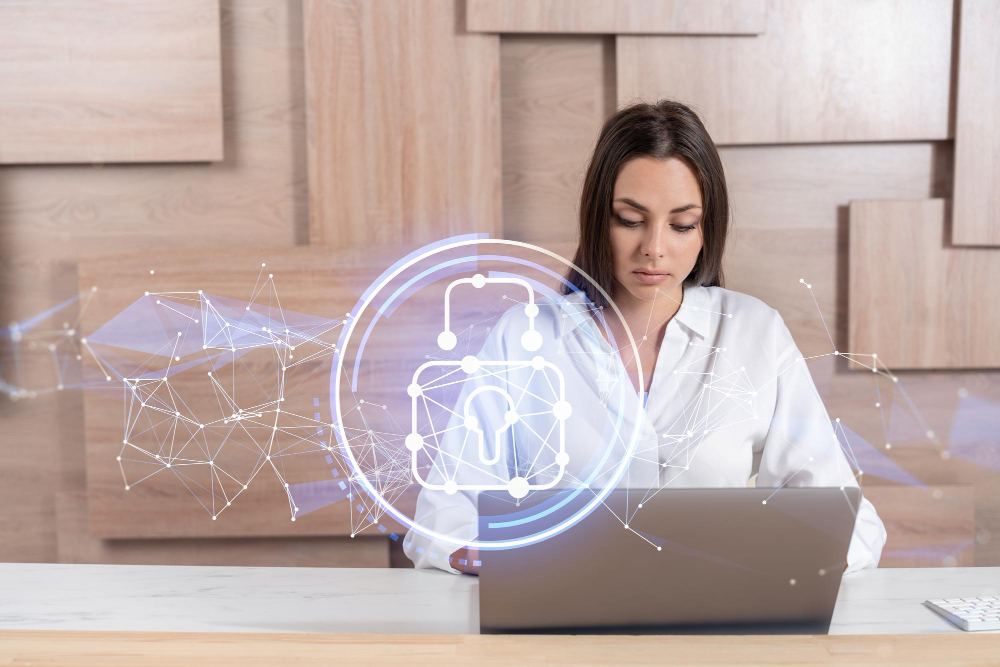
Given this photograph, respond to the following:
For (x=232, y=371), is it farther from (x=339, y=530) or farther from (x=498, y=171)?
(x=498, y=171)

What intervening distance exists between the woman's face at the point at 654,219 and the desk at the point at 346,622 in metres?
0.54

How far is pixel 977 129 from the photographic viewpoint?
5.41 feet

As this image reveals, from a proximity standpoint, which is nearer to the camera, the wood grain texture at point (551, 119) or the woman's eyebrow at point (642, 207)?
the woman's eyebrow at point (642, 207)

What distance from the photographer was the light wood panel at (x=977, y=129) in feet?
5.35

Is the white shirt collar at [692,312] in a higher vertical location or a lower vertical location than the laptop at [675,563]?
higher

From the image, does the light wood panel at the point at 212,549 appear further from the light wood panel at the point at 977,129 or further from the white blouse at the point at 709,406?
the light wood panel at the point at 977,129

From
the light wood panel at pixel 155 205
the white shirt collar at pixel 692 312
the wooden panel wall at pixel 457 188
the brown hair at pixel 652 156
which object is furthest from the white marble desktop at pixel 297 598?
the light wood panel at pixel 155 205

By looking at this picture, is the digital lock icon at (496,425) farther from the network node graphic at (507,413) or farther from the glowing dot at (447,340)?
the glowing dot at (447,340)

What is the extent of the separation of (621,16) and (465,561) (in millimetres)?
1228

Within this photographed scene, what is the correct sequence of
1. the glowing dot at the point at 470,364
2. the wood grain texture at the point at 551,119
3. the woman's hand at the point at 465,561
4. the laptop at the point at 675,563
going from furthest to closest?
the wood grain texture at the point at 551,119, the glowing dot at the point at 470,364, the woman's hand at the point at 465,561, the laptop at the point at 675,563

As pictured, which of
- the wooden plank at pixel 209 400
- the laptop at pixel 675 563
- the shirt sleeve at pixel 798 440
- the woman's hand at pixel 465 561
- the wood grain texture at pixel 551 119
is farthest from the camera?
the wood grain texture at pixel 551 119

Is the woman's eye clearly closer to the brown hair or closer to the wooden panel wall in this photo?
the brown hair

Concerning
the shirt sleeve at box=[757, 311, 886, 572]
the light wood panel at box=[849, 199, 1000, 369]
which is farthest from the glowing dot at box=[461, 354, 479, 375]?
the light wood panel at box=[849, 199, 1000, 369]

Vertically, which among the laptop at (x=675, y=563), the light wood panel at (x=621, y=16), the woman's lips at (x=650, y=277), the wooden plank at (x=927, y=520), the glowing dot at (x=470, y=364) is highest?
the light wood panel at (x=621, y=16)
